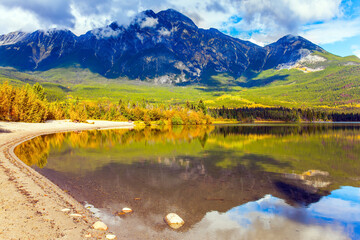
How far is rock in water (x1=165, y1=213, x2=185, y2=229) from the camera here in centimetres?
1220

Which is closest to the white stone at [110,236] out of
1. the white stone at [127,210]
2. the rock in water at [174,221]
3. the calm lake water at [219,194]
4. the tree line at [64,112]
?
the calm lake water at [219,194]

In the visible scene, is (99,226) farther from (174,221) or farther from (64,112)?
(64,112)

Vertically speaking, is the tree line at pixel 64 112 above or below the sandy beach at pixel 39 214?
above

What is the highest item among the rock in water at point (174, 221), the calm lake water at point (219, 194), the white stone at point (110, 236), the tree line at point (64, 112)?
the tree line at point (64, 112)

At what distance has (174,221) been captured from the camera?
12414 millimetres

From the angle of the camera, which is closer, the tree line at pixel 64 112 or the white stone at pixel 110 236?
the white stone at pixel 110 236

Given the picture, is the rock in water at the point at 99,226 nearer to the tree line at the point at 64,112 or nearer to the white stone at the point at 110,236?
the white stone at the point at 110,236

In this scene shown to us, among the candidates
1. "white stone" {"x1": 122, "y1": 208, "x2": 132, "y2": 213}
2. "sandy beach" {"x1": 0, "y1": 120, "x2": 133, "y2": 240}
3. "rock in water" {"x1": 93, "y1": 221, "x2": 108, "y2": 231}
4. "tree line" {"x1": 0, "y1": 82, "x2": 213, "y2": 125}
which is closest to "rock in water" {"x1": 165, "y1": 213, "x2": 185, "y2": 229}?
"white stone" {"x1": 122, "y1": 208, "x2": 132, "y2": 213}

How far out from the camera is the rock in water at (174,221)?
12.2 metres

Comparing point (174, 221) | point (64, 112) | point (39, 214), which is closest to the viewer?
point (39, 214)

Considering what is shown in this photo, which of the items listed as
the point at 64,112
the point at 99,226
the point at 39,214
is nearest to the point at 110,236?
the point at 99,226

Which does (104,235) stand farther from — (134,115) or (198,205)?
(134,115)

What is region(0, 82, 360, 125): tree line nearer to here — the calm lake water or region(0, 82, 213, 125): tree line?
region(0, 82, 213, 125): tree line

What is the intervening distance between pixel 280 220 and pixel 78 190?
13754 mm
